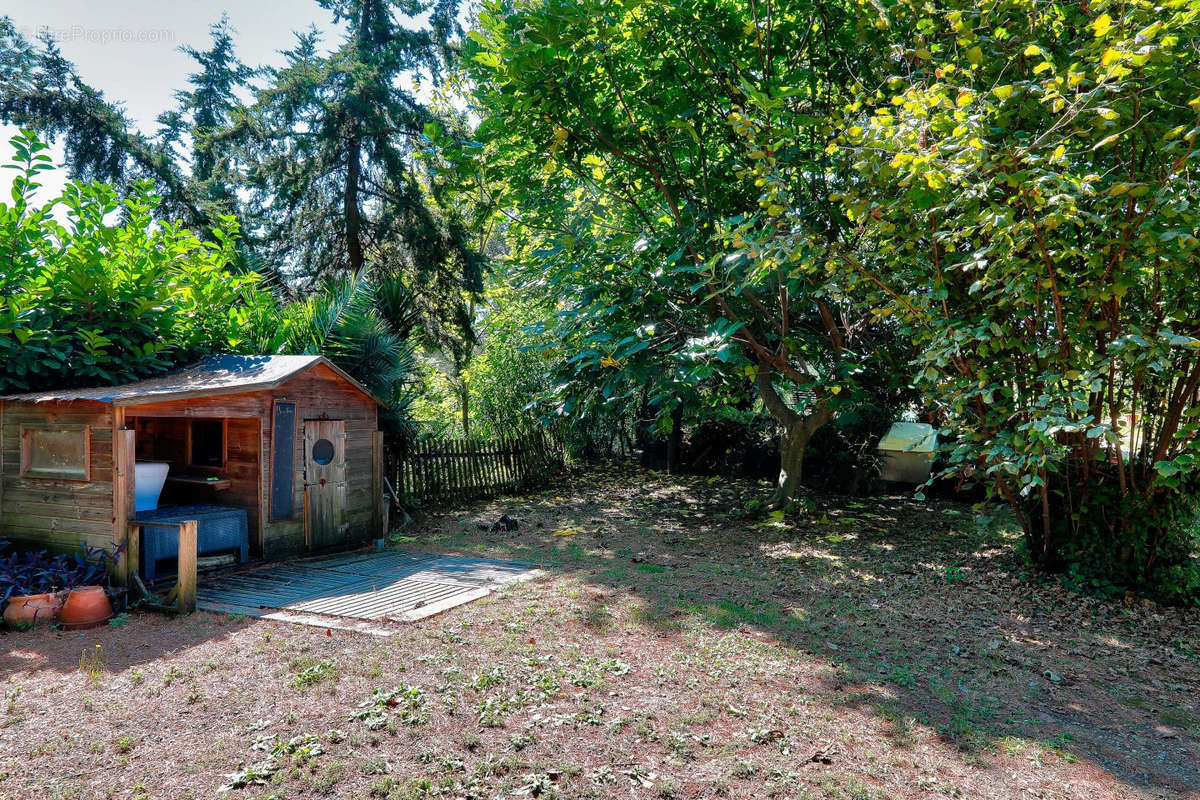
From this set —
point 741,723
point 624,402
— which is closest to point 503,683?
point 741,723

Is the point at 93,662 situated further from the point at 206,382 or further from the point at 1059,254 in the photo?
the point at 1059,254

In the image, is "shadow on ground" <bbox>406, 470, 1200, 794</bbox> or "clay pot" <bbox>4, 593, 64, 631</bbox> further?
"clay pot" <bbox>4, 593, 64, 631</bbox>

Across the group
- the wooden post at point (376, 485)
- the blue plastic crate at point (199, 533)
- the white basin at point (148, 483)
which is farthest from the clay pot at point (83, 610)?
the wooden post at point (376, 485)

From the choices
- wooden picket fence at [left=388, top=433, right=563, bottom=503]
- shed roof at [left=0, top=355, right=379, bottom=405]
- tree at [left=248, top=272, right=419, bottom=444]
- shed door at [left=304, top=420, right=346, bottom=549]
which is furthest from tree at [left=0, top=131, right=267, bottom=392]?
wooden picket fence at [left=388, top=433, right=563, bottom=503]

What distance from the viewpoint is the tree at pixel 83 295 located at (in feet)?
20.8

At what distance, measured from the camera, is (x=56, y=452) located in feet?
19.7

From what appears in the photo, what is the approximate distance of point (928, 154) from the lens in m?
4.60

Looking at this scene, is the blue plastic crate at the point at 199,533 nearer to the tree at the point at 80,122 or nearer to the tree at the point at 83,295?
the tree at the point at 83,295

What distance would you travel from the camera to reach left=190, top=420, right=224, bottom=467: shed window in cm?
823

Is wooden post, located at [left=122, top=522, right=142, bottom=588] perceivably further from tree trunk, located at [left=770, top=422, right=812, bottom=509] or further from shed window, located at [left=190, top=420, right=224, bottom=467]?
tree trunk, located at [left=770, top=422, right=812, bottom=509]

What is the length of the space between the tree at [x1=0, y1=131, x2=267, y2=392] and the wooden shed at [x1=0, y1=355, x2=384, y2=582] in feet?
1.27

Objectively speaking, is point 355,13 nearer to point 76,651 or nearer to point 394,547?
point 394,547

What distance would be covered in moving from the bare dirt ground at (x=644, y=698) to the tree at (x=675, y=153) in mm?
2685

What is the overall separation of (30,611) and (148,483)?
1.91m
